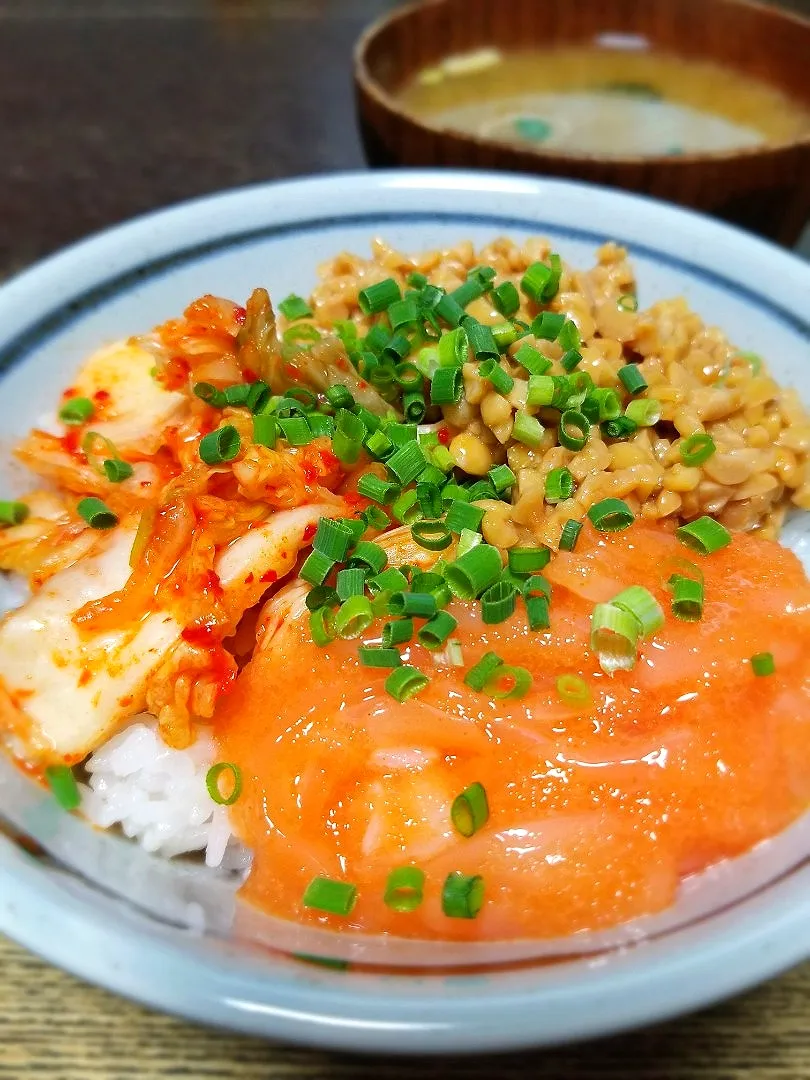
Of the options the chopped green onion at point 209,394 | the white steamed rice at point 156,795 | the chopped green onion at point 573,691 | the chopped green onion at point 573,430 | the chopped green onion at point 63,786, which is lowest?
the white steamed rice at point 156,795

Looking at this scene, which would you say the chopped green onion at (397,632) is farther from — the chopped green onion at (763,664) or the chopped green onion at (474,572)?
the chopped green onion at (763,664)

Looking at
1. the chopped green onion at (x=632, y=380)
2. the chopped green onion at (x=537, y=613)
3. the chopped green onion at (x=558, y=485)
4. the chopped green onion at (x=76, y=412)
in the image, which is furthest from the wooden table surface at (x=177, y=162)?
the chopped green onion at (x=632, y=380)

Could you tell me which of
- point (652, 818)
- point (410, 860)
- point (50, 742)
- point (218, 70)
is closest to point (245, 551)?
point (50, 742)

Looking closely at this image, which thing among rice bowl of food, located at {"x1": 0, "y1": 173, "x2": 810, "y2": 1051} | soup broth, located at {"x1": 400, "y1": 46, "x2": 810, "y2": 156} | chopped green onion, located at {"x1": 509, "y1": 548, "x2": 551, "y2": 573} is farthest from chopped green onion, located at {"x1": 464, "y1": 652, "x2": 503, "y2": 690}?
soup broth, located at {"x1": 400, "y1": 46, "x2": 810, "y2": 156}

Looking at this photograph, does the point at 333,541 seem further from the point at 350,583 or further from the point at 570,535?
the point at 570,535

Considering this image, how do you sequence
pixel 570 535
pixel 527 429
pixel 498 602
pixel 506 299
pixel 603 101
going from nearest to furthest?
pixel 498 602
pixel 570 535
pixel 527 429
pixel 506 299
pixel 603 101

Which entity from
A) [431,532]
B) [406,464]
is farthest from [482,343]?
[431,532]
